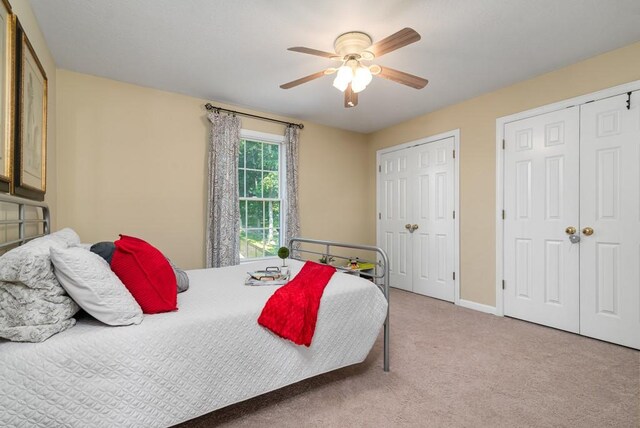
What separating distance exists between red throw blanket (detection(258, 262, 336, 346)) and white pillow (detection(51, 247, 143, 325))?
62cm

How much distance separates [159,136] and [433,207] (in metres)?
3.50

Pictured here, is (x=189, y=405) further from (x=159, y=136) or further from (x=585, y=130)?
(x=585, y=130)

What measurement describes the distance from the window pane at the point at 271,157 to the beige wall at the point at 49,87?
2.19 m

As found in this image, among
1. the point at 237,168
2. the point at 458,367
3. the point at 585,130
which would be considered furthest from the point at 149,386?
the point at 585,130

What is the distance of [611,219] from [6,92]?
4370 mm

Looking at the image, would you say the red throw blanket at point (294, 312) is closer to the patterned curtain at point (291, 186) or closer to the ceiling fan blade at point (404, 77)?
the ceiling fan blade at point (404, 77)

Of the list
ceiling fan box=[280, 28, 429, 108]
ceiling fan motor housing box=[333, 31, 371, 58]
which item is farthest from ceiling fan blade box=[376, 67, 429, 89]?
ceiling fan motor housing box=[333, 31, 371, 58]

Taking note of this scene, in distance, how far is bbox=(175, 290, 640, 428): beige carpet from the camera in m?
1.66

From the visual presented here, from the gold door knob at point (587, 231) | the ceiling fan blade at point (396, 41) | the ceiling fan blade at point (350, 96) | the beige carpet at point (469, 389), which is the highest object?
the ceiling fan blade at point (396, 41)

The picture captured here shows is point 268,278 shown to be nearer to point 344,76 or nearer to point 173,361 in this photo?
point 173,361

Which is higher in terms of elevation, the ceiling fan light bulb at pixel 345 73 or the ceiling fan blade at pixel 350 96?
the ceiling fan light bulb at pixel 345 73

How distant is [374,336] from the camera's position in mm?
2053

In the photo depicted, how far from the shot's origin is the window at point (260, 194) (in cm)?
395

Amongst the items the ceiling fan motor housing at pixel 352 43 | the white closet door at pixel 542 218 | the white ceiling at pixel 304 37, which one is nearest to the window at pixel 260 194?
the white ceiling at pixel 304 37
